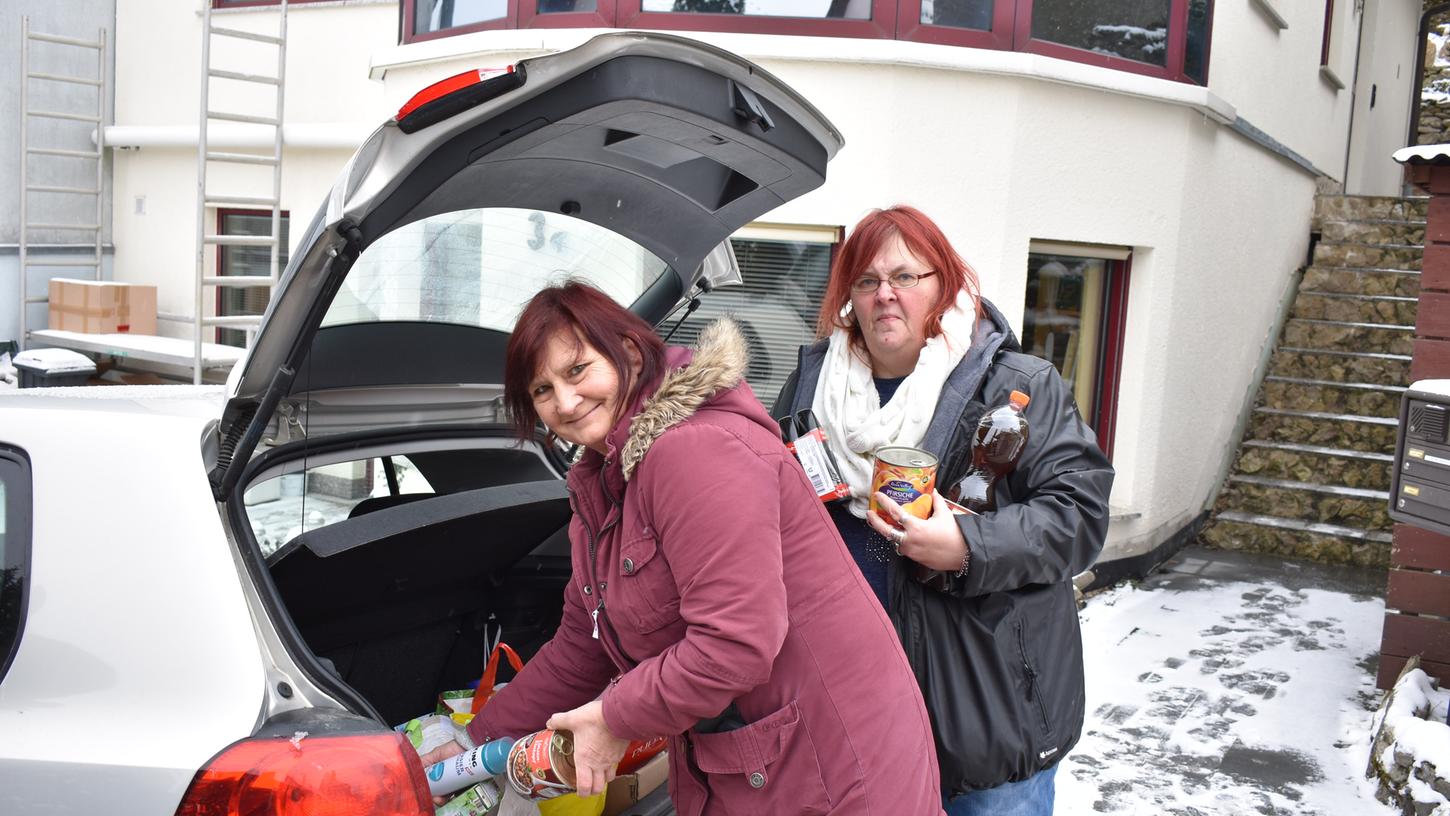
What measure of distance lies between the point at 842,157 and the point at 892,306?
351 centimetres

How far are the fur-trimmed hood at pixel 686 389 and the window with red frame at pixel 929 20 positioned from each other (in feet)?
13.5

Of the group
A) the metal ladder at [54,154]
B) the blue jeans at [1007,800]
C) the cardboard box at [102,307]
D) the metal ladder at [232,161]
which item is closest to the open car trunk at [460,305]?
the blue jeans at [1007,800]

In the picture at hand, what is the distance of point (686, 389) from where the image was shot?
5.85 ft

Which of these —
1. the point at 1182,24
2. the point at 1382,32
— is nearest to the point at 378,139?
the point at 1182,24

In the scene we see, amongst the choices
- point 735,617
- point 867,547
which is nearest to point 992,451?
point 867,547

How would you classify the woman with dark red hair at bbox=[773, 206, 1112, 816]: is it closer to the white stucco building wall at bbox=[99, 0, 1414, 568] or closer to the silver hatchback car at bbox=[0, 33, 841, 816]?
the silver hatchback car at bbox=[0, 33, 841, 816]

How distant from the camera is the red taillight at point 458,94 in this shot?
68.9 inches

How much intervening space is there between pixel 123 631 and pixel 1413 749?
13.0 feet

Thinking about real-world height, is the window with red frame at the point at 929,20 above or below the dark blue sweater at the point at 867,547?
above

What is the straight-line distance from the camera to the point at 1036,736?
217 centimetres

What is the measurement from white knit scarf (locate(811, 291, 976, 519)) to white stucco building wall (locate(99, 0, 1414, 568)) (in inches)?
134

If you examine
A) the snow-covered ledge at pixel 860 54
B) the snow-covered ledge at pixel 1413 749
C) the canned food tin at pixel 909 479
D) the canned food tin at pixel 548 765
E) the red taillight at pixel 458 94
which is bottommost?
the snow-covered ledge at pixel 1413 749

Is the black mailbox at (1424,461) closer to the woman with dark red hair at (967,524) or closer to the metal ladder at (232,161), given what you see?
the woman with dark red hair at (967,524)

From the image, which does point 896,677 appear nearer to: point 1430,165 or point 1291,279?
point 1430,165
